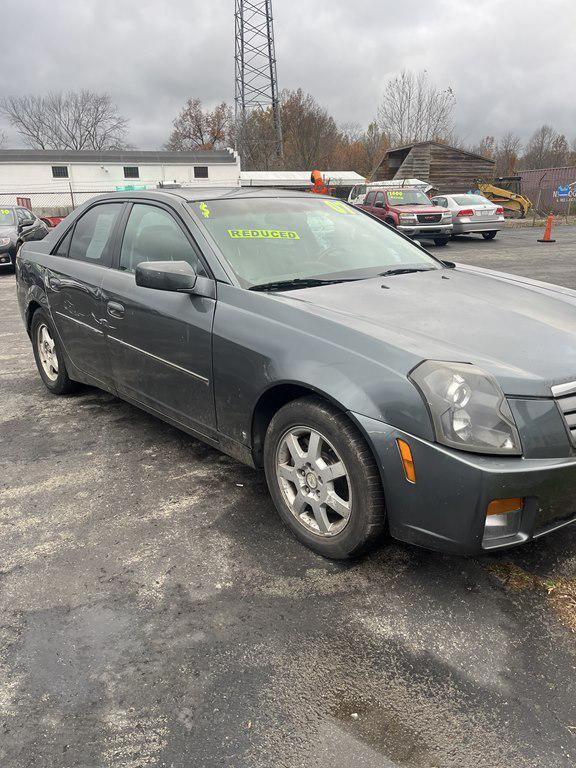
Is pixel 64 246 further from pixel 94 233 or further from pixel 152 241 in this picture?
pixel 152 241

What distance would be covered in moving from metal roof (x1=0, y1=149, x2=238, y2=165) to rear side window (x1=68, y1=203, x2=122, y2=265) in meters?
43.2

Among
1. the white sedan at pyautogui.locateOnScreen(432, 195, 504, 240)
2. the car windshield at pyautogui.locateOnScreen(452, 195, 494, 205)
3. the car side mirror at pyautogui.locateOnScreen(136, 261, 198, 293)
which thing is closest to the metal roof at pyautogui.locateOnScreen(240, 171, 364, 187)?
the car windshield at pyautogui.locateOnScreen(452, 195, 494, 205)

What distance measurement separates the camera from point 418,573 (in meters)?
2.50

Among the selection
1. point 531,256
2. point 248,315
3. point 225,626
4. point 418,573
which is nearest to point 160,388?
point 248,315

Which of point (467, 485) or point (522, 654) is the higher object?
point (467, 485)

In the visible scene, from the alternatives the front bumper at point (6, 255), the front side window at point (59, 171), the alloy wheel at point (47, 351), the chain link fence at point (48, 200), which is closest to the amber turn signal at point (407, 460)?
the alloy wheel at point (47, 351)

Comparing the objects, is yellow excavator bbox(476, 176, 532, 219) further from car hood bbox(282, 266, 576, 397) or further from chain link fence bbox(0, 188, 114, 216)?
car hood bbox(282, 266, 576, 397)

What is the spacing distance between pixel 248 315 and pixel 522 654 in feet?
5.82

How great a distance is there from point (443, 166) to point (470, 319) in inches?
1344

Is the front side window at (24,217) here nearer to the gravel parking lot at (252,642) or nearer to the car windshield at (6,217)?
the car windshield at (6,217)

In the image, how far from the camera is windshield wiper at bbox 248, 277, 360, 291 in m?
2.96

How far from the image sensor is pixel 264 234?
10.9 ft

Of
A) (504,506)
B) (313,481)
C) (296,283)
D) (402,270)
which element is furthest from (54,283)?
(504,506)

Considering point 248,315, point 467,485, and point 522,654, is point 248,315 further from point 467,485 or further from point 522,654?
point 522,654
